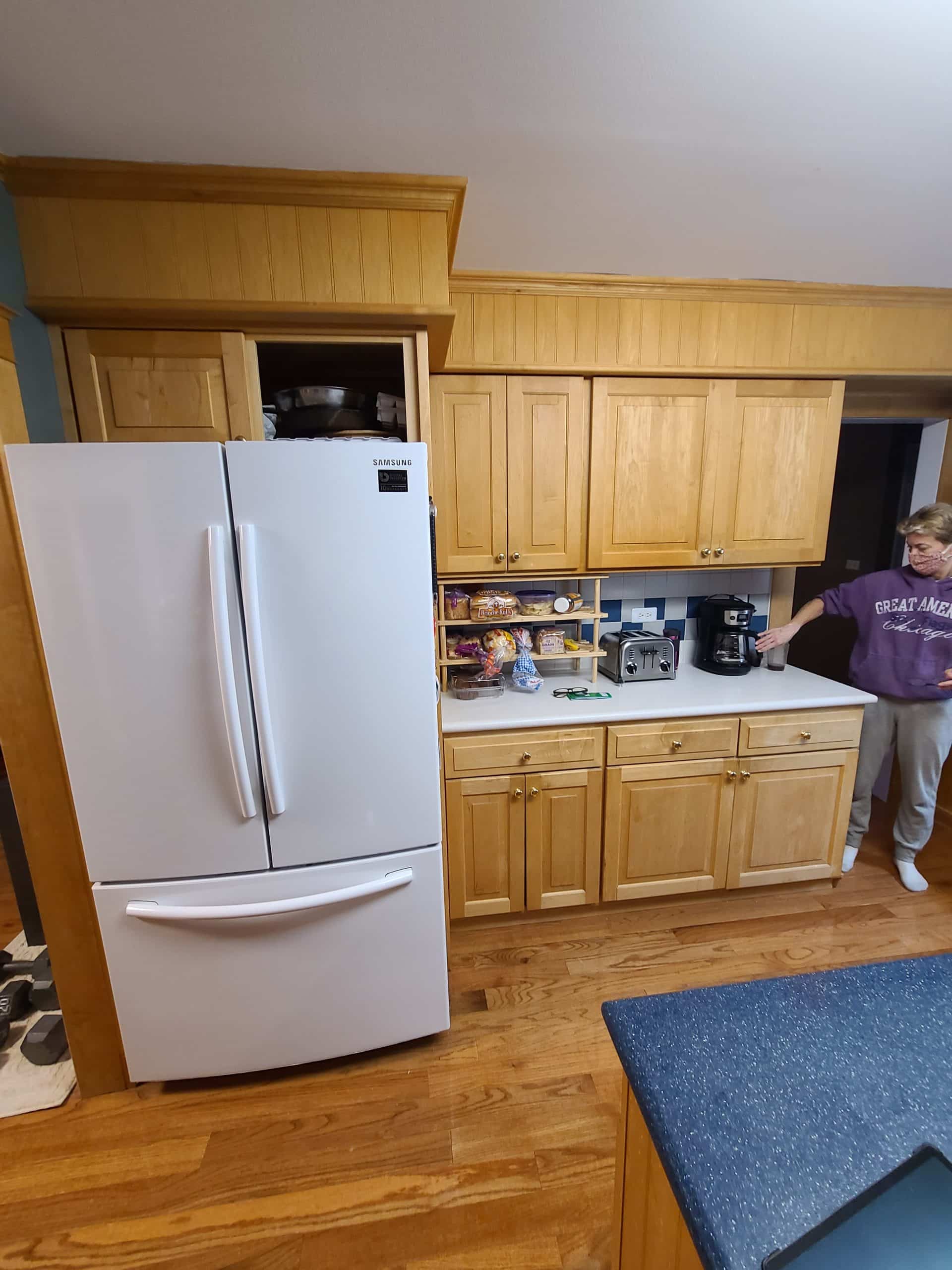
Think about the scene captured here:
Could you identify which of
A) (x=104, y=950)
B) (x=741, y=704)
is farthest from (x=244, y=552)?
(x=741, y=704)

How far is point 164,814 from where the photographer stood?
50.9 inches

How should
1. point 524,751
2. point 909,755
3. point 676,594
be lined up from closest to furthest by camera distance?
point 524,751
point 909,755
point 676,594

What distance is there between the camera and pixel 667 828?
80.0 inches

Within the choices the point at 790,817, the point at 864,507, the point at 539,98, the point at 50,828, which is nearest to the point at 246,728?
the point at 50,828

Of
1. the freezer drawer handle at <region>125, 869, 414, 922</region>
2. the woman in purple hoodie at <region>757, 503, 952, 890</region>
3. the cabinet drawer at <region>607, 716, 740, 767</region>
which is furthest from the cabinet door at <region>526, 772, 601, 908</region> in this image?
the woman in purple hoodie at <region>757, 503, 952, 890</region>

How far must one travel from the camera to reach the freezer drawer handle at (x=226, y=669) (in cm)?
117

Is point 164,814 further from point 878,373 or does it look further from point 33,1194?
point 878,373

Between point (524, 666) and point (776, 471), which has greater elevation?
point (776, 471)

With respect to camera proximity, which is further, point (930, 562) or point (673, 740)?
point (930, 562)

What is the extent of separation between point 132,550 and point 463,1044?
1678 mm

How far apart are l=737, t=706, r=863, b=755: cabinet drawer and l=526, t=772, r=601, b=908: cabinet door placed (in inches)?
24.0

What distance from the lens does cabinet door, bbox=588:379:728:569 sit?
6.54 ft

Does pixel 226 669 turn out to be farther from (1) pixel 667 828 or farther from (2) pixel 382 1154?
(1) pixel 667 828

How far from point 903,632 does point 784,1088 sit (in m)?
2.11
